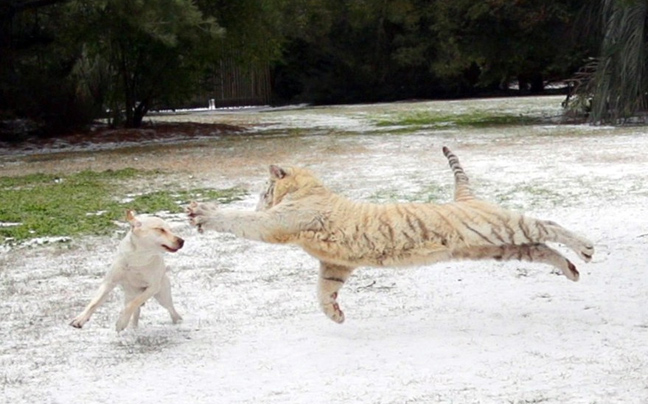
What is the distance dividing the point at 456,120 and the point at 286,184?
66.5 ft

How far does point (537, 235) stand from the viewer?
18.5 feet

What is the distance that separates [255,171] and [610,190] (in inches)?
225

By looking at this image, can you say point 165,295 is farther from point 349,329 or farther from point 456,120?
point 456,120

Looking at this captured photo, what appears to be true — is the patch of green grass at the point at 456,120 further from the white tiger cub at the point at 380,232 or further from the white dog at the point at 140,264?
the white dog at the point at 140,264

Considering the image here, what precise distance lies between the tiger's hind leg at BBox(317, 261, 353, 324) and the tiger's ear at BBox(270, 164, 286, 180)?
1.90 ft

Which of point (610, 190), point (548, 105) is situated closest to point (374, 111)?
point (548, 105)

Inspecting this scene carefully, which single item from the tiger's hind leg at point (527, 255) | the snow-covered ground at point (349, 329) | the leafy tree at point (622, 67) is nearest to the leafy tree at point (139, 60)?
the leafy tree at point (622, 67)

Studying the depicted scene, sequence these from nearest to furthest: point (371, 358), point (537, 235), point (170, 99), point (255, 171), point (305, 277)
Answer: point (371, 358) < point (537, 235) < point (305, 277) < point (255, 171) < point (170, 99)

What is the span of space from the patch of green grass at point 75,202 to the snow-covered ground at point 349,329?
0.69 m

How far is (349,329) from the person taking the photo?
18.9ft

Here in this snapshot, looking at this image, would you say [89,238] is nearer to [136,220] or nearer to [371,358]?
[136,220]

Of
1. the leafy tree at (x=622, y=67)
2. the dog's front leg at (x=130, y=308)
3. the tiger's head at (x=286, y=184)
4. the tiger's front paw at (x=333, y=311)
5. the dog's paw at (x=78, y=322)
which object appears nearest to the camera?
the dog's paw at (x=78, y=322)

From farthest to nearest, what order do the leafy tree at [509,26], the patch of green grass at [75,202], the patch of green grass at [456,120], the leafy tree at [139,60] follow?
1. the patch of green grass at [456,120]
2. the leafy tree at [509,26]
3. the leafy tree at [139,60]
4. the patch of green grass at [75,202]

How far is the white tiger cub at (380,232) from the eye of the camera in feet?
18.3
